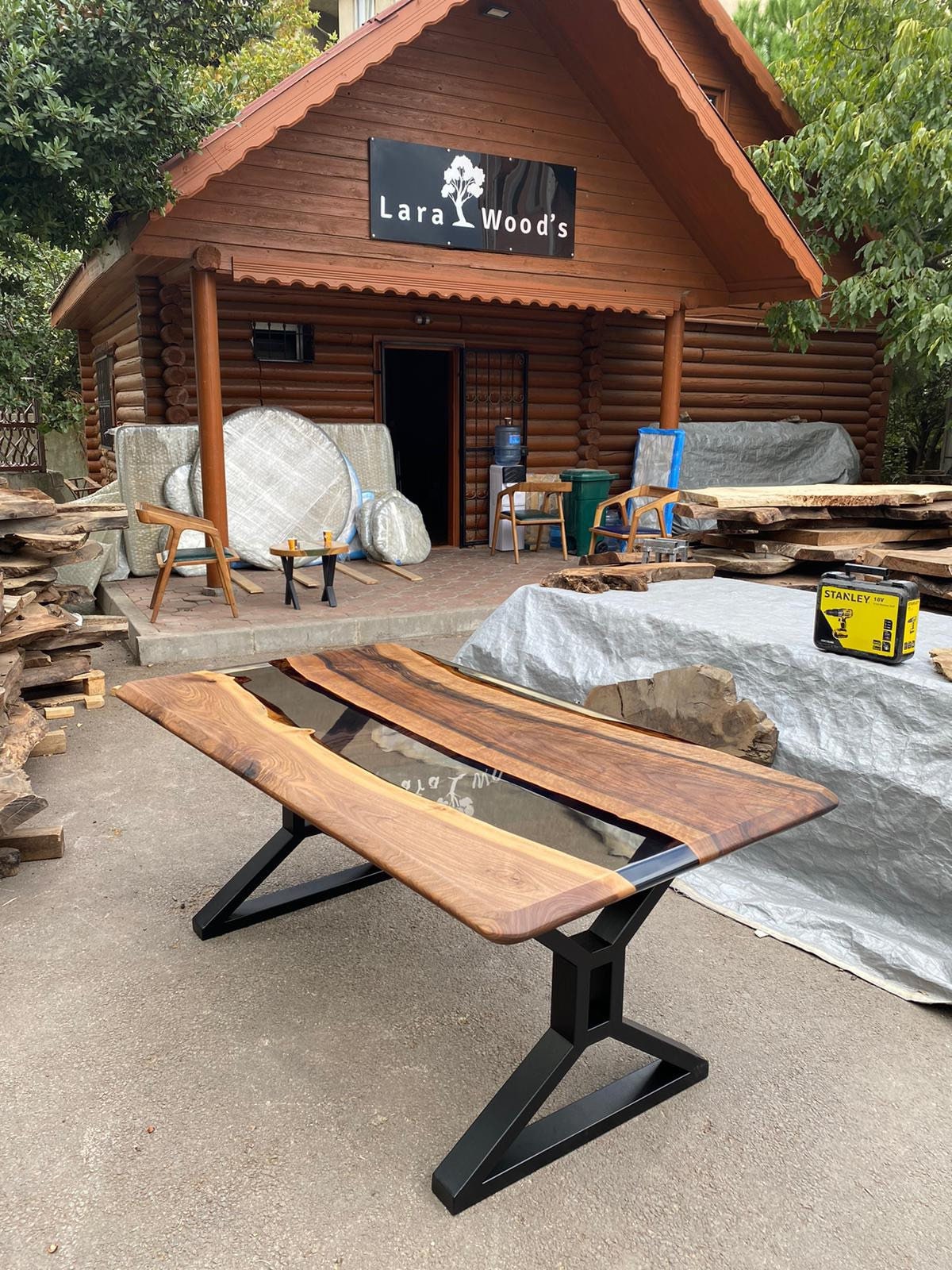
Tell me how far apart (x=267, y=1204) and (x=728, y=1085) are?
3.36 feet

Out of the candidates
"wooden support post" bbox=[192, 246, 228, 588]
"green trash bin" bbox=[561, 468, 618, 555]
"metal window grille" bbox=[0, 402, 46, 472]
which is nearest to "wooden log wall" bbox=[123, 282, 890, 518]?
"green trash bin" bbox=[561, 468, 618, 555]

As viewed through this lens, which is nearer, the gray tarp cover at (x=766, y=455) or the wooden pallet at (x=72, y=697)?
the wooden pallet at (x=72, y=697)

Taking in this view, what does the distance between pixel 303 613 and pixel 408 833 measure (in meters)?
4.96

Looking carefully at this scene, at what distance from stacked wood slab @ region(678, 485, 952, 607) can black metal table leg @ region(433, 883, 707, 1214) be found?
8.77ft

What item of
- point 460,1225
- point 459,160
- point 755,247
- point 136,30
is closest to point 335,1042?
point 460,1225

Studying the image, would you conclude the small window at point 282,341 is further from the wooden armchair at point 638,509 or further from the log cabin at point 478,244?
the wooden armchair at point 638,509

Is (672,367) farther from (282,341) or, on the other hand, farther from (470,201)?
(282,341)

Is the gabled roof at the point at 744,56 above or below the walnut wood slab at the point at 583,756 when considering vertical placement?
above

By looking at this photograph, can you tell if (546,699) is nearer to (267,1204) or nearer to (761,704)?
(761,704)

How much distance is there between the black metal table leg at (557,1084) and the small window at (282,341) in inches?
316

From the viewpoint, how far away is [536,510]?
10.1m

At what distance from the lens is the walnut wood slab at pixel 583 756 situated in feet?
5.86

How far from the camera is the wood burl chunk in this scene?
3.05 metres

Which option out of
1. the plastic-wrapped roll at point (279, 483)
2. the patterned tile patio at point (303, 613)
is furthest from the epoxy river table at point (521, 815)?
the plastic-wrapped roll at point (279, 483)
